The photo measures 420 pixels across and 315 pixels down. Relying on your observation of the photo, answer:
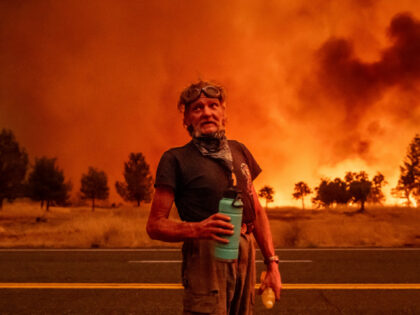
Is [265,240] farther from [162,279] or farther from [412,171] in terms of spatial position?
[412,171]

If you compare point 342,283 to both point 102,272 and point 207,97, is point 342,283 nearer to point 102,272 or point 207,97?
point 102,272

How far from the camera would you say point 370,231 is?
54.6 feet

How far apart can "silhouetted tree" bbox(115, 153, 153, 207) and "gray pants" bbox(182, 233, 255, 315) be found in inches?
2340

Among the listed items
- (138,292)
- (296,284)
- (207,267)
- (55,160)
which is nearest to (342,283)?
(296,284)

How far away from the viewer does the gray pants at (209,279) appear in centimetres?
191

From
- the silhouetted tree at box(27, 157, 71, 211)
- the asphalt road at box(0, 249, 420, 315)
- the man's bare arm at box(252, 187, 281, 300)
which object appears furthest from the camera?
the silhouetted tree at box(27, 157, 71, 211)

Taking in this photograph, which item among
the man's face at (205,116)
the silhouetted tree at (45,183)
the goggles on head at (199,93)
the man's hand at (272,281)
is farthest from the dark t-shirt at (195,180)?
the silhouetted tree at (45,183)

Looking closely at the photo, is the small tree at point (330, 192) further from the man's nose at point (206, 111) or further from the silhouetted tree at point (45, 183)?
the man's nose at point (206, 111)

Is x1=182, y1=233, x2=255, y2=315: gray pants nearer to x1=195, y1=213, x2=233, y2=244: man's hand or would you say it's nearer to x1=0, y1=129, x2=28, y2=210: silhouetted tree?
x1=195, y1=213, x2=233, y2=244: man's hand

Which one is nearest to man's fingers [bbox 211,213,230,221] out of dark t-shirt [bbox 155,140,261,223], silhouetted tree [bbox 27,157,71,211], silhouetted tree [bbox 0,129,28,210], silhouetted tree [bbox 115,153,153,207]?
dark t-shirt [bbox 155,140,261,223]

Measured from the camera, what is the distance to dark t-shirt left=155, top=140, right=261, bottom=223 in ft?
6.26

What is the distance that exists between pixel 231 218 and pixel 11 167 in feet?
136

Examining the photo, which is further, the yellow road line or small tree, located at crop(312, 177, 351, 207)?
small tree, located at crop(312, 177, 351, 207)

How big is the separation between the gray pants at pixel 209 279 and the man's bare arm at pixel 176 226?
0.12m
